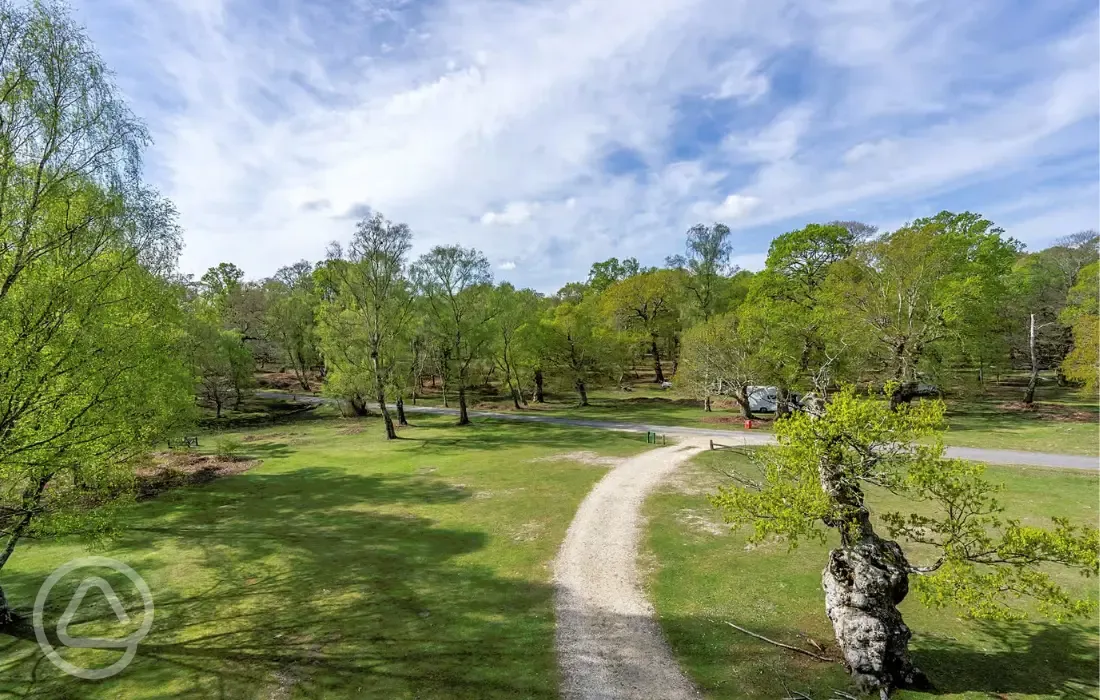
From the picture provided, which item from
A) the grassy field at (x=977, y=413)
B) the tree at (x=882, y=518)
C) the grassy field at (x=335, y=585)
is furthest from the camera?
the grassy field at (x=977, y=413)

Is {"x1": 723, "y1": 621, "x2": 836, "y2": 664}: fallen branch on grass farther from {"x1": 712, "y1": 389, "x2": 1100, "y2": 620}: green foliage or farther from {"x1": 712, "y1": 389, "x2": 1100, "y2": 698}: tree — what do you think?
{"x1": 712, "y1": 389, "x2": 1100, "y2": 620}: green foliage

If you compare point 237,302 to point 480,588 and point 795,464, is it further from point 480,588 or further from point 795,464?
point 795,464

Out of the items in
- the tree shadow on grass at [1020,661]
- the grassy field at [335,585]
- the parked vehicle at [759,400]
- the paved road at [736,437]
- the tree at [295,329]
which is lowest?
the tree shadow on grass at [1020,661]

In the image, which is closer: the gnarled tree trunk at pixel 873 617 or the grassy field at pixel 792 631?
the gnarled tree trunk at pixel 873 617

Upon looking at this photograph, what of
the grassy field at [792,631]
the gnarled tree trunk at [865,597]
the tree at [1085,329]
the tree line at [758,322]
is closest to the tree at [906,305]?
the tree line at [758,322]

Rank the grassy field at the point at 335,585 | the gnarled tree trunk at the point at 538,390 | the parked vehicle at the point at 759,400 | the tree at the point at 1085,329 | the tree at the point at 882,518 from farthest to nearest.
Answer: the gnarled tree trunk at the point at 538,390 < the parked vehicle at the point at 759,400 < the tree at the point at 1085,329 < the grassy field at the point at 335,585 < the tree at the point at 882,518

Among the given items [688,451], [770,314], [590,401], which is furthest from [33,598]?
[590,401]

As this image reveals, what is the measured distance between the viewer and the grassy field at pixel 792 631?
9055 millimetres

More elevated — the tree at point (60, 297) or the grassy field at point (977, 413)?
the tree at point (60, 297)

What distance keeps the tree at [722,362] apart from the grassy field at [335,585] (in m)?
16.5

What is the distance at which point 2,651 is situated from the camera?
11102 mm

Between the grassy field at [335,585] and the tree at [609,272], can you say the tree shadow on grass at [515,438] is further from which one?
the tree at [609,272]

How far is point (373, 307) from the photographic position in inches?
1401

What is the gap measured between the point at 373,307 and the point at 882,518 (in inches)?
1313
